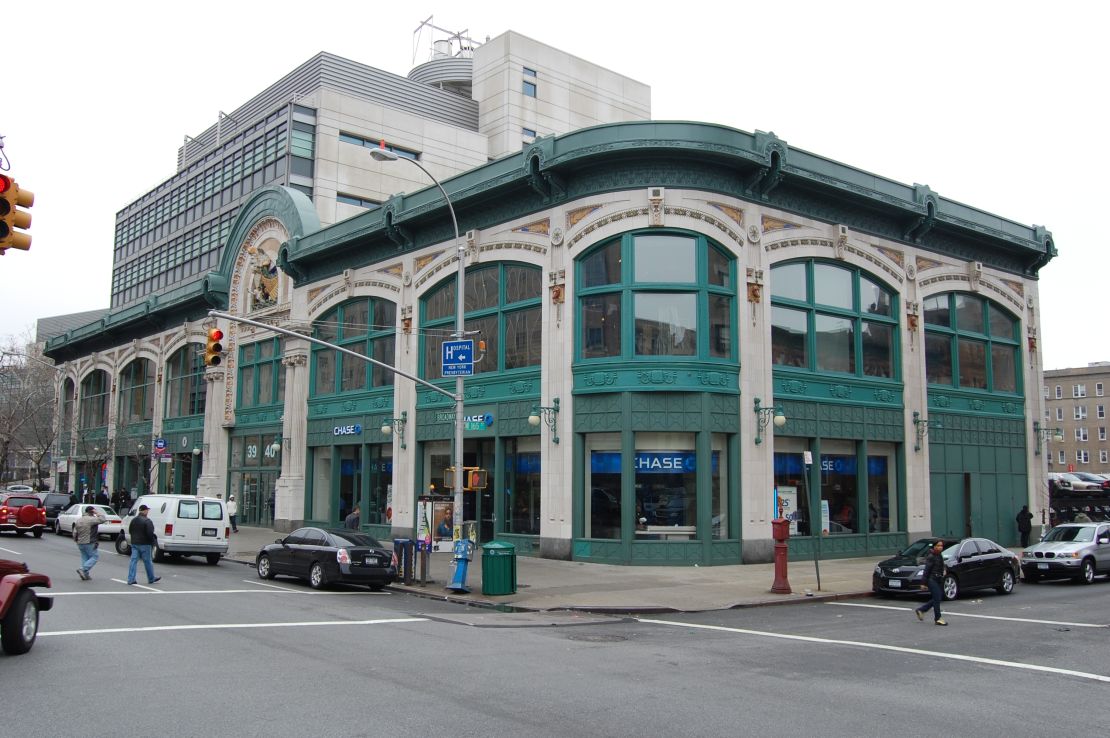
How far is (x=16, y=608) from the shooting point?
35.2ft

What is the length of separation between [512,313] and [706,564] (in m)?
10.1

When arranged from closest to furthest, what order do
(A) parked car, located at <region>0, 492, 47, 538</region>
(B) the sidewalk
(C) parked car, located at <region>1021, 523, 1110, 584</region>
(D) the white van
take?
(B) the sidewalk → (C) parked car, located at <region>1021, 523, 1110, 584</region> → (D) the white van → (A) parked car, located at <region>0, 492, 47, 538</region>

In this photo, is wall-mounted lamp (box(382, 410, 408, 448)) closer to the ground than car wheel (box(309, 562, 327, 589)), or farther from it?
farther from it

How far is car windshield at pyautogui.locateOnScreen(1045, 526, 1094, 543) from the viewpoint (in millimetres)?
24723

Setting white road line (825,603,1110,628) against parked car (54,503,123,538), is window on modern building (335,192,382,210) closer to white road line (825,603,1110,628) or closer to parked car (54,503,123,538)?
parked car (54,503,123,538)

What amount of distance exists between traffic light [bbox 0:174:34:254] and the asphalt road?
198 inches

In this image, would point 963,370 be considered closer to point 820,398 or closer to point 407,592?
point 820,398

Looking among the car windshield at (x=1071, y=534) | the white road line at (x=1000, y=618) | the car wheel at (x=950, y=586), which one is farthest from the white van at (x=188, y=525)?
the car windshield at (x=1071, y=534)

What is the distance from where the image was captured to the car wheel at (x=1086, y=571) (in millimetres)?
23766

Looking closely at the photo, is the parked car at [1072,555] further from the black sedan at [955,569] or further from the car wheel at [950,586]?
the car wheel at [950,586]

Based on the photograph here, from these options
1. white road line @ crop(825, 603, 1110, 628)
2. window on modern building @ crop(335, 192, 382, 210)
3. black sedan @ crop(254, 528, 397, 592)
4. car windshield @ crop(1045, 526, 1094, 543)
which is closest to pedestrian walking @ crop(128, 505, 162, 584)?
black sedan @ crop(254, 528, 397, 592)

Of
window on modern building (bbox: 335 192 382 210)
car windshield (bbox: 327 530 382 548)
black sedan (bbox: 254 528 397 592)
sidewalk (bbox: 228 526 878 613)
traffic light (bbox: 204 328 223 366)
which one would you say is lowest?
sidewalk (bbox: 228 526 878 613)

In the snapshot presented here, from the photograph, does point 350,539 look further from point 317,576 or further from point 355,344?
point 355,344

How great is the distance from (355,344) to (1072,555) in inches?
995
